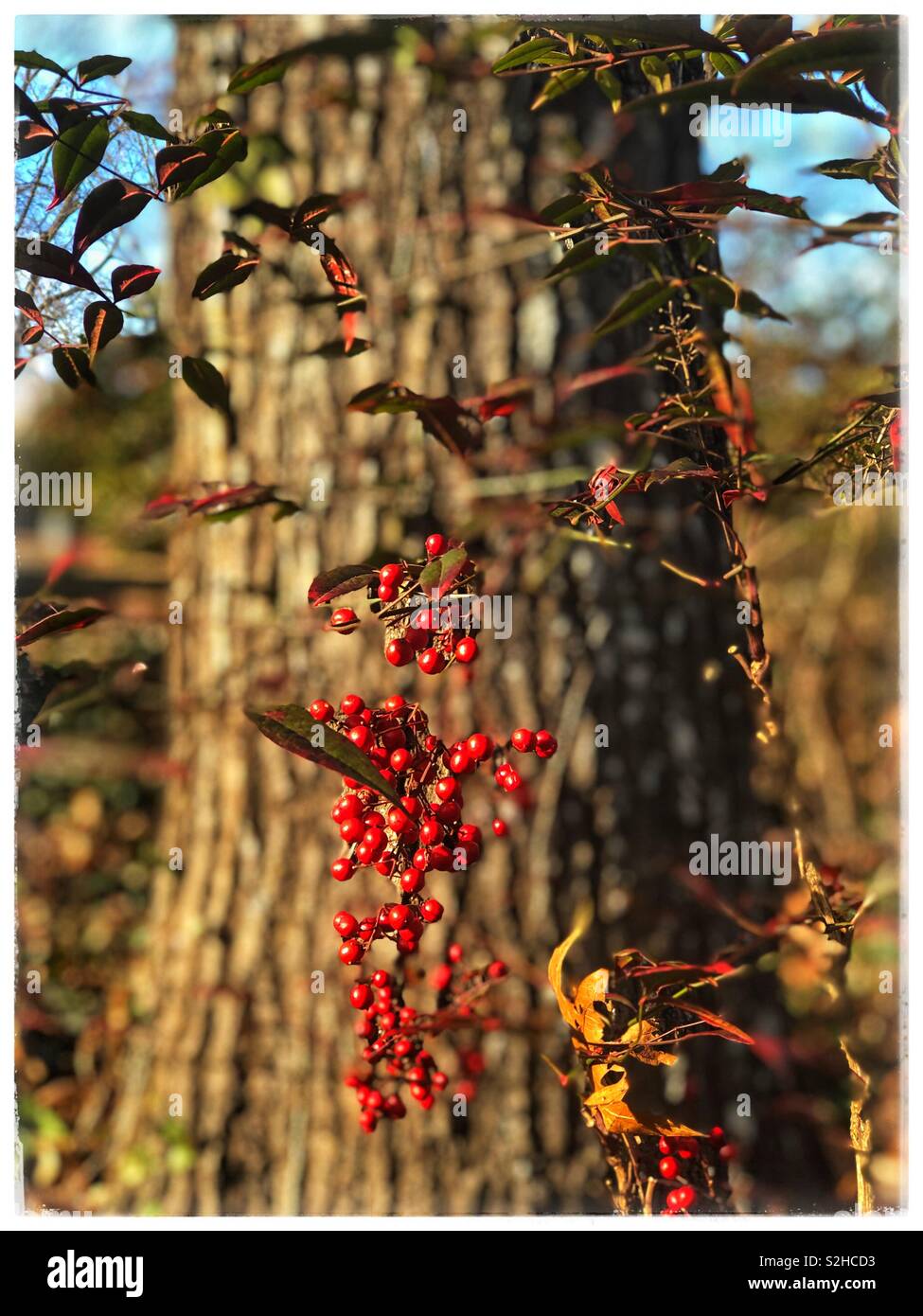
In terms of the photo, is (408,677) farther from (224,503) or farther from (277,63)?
(277,63)

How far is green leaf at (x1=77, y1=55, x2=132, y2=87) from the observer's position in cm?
69

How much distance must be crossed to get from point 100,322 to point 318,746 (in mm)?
373

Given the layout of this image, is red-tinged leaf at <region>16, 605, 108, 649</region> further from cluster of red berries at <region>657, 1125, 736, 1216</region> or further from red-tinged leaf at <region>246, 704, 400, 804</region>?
cluster of red berries at <region>657, 1125, 736, 1216</region>

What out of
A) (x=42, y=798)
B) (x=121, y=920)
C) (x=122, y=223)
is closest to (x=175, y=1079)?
(x=121, y=920)

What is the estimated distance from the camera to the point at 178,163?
2.20ft

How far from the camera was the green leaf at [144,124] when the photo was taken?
68 centimetres

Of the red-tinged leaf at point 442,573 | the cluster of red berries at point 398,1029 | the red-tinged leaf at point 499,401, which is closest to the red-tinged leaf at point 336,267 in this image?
the red-tinged leaf at point 499,401

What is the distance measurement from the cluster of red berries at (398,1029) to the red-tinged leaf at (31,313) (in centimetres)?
60

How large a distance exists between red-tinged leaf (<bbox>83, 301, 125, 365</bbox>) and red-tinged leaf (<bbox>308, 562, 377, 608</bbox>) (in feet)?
0.86

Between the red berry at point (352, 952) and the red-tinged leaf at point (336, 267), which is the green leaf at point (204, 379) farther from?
the red berry at point (352, 952)

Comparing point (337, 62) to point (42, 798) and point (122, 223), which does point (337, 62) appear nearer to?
point (122, 223)

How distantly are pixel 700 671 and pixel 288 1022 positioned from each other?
784 millimetres

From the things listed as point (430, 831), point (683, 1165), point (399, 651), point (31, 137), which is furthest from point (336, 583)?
point (683, 1165)

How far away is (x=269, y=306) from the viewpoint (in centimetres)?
141
